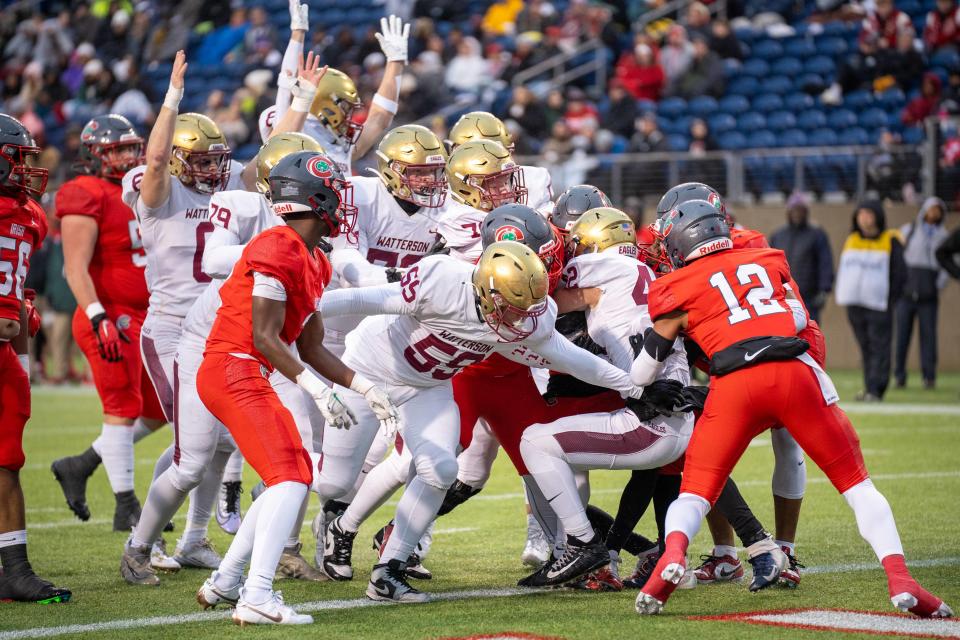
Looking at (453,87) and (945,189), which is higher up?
(453,87)

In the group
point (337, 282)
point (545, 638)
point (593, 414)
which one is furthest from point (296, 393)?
point (545, 638)

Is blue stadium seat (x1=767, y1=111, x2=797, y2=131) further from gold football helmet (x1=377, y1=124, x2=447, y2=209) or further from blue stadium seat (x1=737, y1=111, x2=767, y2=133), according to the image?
gold football helmet (x1=377, y1=124, x2=447, y2=209)

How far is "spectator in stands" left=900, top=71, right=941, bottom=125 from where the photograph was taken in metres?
14.3

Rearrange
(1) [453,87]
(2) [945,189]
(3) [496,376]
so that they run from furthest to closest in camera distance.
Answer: (1) [453,87] < (2) [945,189] < (3) [496,376]

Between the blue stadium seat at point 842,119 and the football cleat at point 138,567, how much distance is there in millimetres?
11523

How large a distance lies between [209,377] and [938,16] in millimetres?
12612

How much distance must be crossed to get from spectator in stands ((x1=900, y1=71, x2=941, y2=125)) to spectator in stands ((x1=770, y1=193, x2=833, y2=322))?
8.11 ft

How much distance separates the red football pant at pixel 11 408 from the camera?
5.02m

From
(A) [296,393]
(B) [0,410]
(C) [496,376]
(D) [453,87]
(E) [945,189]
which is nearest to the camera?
(B) [0,410]

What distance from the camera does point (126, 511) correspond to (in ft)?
22.1

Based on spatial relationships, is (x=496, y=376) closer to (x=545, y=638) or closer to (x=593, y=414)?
(x=593, y=414)

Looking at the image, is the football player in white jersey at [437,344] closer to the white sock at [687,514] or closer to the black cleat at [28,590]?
the white sock at [687,514]

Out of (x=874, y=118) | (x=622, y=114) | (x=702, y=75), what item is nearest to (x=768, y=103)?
(x=702, y=75)

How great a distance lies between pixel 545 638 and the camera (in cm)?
411
